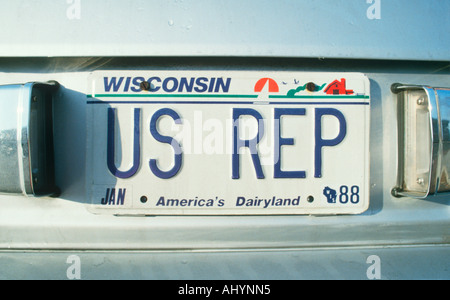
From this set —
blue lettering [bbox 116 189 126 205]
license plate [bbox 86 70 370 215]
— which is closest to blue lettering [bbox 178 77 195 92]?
license plate [bbox 86 70 370 215]

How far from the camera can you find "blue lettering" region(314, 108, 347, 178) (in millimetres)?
1049

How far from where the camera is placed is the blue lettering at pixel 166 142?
1.04m

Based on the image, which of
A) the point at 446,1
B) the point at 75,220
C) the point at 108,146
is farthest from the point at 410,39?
the point at 75,220

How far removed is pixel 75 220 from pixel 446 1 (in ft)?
4.43

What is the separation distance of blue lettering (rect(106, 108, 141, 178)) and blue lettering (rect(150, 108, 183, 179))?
0.04 m

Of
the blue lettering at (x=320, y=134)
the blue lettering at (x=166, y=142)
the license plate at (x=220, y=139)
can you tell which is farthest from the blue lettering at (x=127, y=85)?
the blue lettering at (x=320, y=134)

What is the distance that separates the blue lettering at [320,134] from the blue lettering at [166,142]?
0.42m

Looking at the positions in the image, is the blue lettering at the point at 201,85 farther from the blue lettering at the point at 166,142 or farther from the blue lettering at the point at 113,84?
the blue lettering at the point at 113,84

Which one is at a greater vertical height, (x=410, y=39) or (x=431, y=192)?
(x=410, y=39)

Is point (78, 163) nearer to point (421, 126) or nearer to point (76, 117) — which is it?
point (76, 117)

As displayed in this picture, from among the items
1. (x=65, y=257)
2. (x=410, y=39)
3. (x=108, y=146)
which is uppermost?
(x=410, y=39)

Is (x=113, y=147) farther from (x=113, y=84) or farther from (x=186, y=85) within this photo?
(x=186, y=85)

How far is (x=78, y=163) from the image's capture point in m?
1.08

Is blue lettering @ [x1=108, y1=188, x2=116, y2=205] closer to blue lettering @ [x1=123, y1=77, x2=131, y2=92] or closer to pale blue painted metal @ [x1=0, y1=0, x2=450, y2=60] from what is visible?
blue lettering @ [x1=123, y1=77, x2=131, y2=92]
